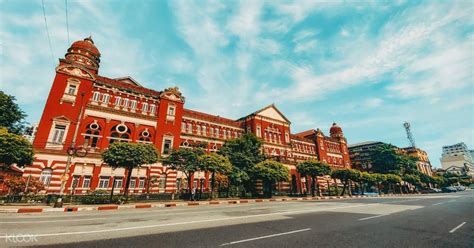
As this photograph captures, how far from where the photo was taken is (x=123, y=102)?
27875 mm

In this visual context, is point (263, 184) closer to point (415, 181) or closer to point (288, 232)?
point (288, 232)

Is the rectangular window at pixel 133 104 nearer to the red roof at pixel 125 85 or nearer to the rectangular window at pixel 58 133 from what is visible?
the red roof at pixel 125 85

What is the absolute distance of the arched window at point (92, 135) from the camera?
24.5 metres

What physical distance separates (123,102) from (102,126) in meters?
4.14

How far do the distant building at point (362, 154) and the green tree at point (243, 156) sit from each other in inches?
2116

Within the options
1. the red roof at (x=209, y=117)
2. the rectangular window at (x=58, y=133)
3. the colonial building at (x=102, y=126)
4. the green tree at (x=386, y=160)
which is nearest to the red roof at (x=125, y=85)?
the colonial building at (x=102, y=126)

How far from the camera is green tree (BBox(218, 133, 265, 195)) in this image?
28.3 m

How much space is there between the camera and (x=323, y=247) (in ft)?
17.1

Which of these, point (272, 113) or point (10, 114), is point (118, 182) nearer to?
point (10, 114)

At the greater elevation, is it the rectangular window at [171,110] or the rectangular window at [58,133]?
the rectangular window at [171,110]

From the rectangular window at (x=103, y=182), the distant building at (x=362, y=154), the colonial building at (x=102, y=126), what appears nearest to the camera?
the colonial building at (x=102, y=126)

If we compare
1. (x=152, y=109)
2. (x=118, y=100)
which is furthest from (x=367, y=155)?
(x=118, y=100)

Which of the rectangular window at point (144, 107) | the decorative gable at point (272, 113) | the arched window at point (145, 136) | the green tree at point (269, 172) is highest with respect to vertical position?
the decorative gable at point (272, 113)

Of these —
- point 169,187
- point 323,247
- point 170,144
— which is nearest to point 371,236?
point 323,247
